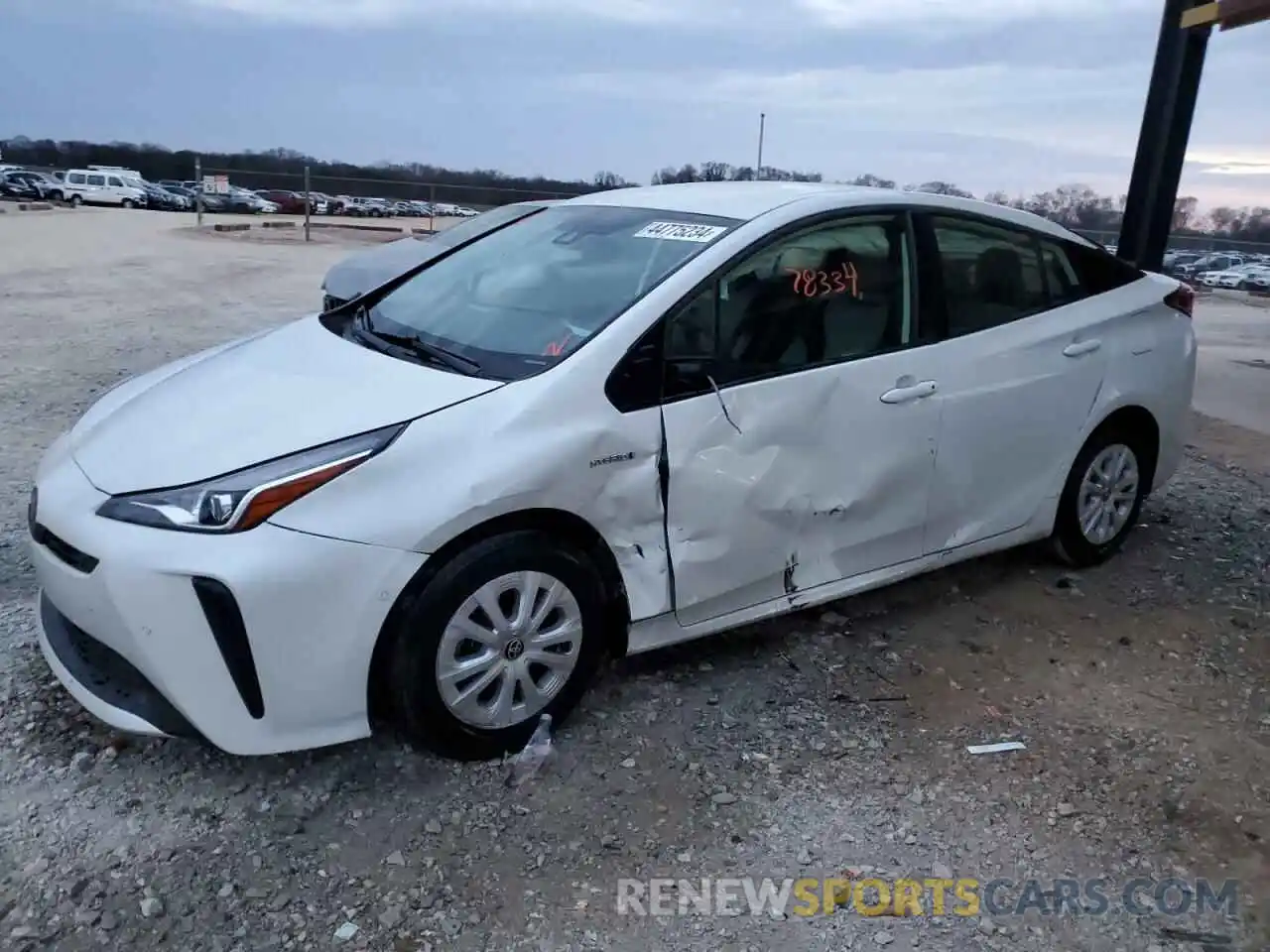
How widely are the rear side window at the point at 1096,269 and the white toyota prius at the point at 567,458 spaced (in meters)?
0.01

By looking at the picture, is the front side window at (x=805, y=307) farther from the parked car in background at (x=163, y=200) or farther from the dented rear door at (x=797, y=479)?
the parked car in background at (x=163, y=200)

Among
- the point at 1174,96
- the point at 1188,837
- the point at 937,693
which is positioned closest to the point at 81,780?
the point at 937,693

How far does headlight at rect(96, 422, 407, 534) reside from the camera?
2.65 meters

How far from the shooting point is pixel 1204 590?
4586 millimetres

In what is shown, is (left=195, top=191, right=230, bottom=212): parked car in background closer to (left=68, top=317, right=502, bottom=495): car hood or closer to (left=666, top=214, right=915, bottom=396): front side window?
(left=68, top=317, right=502, bottom=495): car hood

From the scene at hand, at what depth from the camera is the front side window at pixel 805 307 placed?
3.32 meters

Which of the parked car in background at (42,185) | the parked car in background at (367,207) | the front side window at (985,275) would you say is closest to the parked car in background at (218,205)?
the parked car in background at (367,207)

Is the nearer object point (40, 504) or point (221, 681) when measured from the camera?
point (221, 681)

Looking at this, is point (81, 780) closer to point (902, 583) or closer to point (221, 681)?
point (221, 681)

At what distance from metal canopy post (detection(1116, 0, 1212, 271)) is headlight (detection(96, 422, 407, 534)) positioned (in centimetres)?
745

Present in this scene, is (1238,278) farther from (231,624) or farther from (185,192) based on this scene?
(185,192)

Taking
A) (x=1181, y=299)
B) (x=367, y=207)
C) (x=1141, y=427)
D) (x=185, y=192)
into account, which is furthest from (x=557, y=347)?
(x=185, y=192)

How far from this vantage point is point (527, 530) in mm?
2975

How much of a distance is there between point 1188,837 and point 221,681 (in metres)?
2.57
